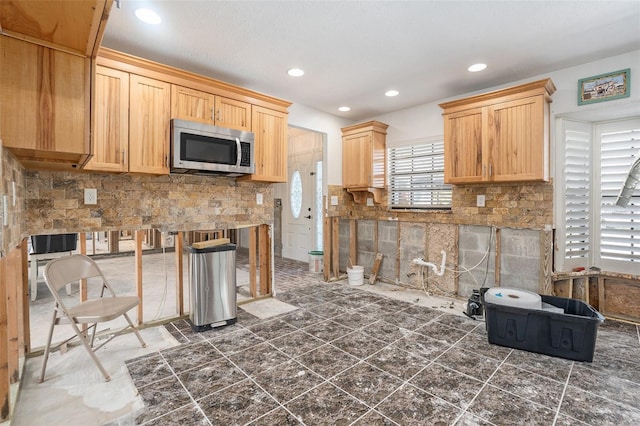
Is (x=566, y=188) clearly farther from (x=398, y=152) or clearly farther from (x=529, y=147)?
(x=398, y=152)

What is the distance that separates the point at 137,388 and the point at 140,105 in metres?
2.21

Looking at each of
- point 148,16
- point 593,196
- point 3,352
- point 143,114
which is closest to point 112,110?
point 143,114

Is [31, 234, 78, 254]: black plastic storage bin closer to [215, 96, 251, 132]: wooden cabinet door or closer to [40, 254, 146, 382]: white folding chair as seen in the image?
[40, 254, 146, 382]: white folding chair

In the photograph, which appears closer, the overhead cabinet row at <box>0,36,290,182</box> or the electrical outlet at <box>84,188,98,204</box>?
the overhead cabinet row at <box>0,36,290,182</box>

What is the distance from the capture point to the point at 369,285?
4.58m

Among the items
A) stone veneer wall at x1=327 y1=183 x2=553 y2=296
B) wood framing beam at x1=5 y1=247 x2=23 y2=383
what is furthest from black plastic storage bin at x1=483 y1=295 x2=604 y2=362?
wood framing beam at x1=5 y1=247 x2=23 y2=383

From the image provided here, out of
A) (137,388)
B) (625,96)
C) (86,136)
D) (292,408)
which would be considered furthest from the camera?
(625,96)

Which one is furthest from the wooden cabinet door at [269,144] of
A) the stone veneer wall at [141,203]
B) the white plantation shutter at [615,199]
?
the white plantation shutter at [615,199]

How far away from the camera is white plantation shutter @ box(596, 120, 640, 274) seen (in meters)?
3.14

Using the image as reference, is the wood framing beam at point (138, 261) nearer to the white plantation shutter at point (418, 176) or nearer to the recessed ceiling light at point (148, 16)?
the recessed ceiling light at point (148, 16)

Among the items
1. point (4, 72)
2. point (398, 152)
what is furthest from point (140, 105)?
point (398, 152)

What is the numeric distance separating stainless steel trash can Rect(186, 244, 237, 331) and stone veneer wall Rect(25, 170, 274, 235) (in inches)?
18.6

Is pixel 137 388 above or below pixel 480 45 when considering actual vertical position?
below

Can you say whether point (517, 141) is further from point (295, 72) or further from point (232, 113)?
point (232, 113)
